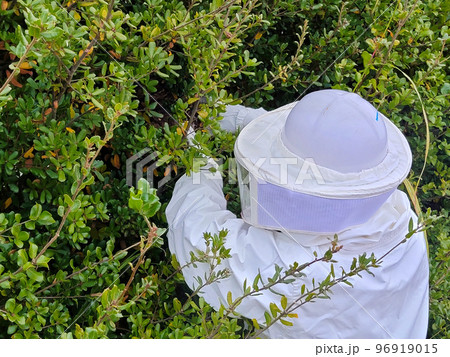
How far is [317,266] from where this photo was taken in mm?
1867

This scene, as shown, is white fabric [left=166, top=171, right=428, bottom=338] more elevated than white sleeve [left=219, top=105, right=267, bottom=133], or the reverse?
white sleeve [left=219, top=105, right=267, bottom=133]

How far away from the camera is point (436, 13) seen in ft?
8.74

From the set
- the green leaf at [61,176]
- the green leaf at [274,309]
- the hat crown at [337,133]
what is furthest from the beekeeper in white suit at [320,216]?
the green leaf at [61,176]

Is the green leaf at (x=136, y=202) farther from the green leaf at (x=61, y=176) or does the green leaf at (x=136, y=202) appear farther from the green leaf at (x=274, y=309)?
the green leaf at (x=274, y=309)

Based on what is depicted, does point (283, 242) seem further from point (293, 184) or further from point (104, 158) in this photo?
point (104, 158)

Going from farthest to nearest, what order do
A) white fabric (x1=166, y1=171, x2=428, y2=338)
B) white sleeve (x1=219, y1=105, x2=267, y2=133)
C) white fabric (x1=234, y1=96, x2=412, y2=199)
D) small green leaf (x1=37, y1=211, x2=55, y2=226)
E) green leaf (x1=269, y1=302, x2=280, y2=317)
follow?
white sleeve (x1=219, y1=105, x2=267, y2=133) → white fabric (x1=166, y1=171, x2=428, y2=338) → white fabric (x1=234, y1=96, x2=412, y2=199) → green leaf (x1=269, y1=302, x2=280, y2=317) → small green leaf (x1=37, y1=211, x2=55, y2=226)

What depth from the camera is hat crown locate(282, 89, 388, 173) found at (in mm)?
1741

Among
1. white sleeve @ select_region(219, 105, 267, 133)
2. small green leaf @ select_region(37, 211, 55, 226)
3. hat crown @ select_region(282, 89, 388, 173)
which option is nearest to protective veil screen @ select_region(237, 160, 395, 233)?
hat crown @ select_region(282, 89, 388, 173)

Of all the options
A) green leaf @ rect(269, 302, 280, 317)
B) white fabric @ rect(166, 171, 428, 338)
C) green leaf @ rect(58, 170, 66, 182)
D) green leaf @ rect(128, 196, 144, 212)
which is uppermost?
green leaf @ rect(128, 196, 144, 212)

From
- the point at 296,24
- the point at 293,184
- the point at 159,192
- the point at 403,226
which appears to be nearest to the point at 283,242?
the point at 293,184

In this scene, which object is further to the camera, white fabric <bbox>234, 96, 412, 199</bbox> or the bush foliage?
white fabric <bbox>234, 96, 412, 199</bbox>

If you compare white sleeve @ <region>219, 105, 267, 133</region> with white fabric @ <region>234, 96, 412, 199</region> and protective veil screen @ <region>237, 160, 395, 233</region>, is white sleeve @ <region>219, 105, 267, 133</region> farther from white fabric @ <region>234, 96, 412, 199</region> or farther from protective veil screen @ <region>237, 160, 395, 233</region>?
protective veil screen @ <region>237, 160, 395, 233</region>

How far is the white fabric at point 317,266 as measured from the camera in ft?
6.18

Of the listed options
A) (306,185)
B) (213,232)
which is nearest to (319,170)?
(306,185)
